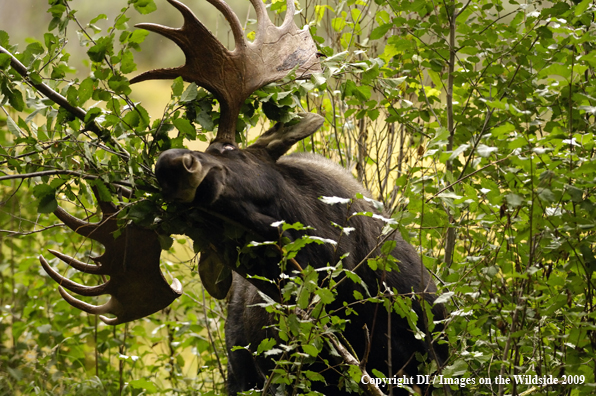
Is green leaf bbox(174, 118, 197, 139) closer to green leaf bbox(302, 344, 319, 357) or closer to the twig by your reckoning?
the twig

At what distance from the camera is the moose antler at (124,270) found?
3070mm

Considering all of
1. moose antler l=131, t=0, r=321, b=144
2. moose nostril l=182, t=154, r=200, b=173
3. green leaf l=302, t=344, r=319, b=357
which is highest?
moose antler l=131, t=0, r=321, b=144

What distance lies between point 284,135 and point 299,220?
0.42 m

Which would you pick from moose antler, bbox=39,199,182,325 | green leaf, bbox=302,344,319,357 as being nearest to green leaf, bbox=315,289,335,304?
green leaf, bbox=302,344,319,357

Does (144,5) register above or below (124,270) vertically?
above

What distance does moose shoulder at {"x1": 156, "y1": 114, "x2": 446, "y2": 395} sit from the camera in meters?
2.32

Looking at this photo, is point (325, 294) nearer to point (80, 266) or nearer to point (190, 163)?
point (190, 163)

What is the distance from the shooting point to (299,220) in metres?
2.70

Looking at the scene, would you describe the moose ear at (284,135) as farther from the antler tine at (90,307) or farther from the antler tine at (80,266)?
the antler tine at (90,307)

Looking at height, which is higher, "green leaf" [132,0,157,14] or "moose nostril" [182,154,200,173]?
"green leaf" [132,0,157,14]

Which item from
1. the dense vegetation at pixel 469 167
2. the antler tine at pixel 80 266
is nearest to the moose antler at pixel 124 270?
the antler tine at pixel 80 266

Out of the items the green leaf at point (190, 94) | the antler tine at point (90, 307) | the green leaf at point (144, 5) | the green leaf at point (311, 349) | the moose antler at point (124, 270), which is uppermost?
the green leaf at point (144, 5)

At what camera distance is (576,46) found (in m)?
2.57

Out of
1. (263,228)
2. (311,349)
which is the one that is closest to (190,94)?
(263,228)
